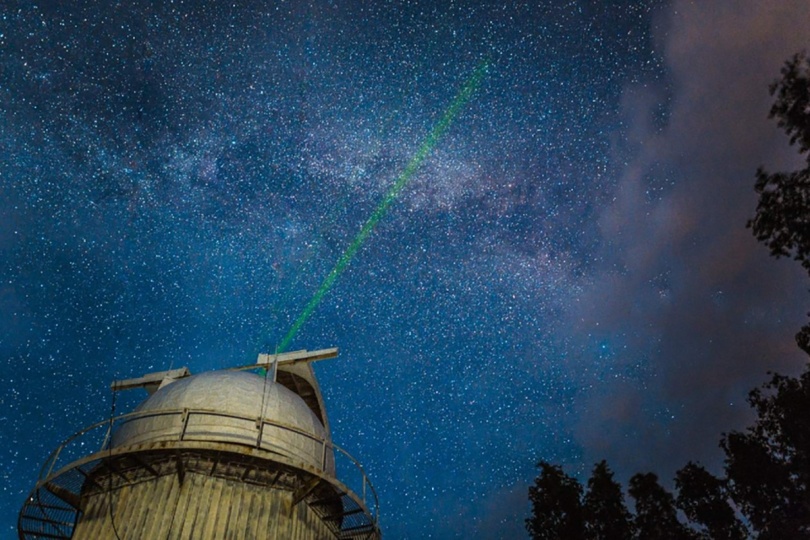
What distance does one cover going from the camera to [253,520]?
12352 mm

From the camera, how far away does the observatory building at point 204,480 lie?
12102 mm

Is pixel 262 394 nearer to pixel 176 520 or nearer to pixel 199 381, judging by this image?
pixel 199 381

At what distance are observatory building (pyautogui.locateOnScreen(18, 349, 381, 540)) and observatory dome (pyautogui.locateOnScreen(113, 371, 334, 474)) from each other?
31mm

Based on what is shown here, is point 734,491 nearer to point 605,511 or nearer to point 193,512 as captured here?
point 605,511

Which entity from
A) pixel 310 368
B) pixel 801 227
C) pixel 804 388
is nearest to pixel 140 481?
pixel 310 368

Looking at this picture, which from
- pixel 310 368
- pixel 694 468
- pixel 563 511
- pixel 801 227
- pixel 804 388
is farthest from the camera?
pixel 563 511

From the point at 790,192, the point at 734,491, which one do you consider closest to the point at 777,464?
the point at 734,491

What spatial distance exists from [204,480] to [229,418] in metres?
1.63

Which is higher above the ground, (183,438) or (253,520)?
(183,438)

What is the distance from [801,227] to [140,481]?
18162 millimetres

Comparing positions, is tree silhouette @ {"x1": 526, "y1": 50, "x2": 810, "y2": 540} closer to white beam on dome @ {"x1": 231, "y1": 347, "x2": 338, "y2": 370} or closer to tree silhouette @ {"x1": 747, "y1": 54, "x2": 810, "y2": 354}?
tree silhouette @ {"x1": 747, "y1": 54, "x2": 810, "y2": 354}

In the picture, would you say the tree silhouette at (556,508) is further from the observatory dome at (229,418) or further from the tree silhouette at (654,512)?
the observatory dome at (229,418)

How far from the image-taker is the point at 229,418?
1372 centimetres

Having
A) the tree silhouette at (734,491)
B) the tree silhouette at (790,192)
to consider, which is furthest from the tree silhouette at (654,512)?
the tree silhouette at (790,192)
